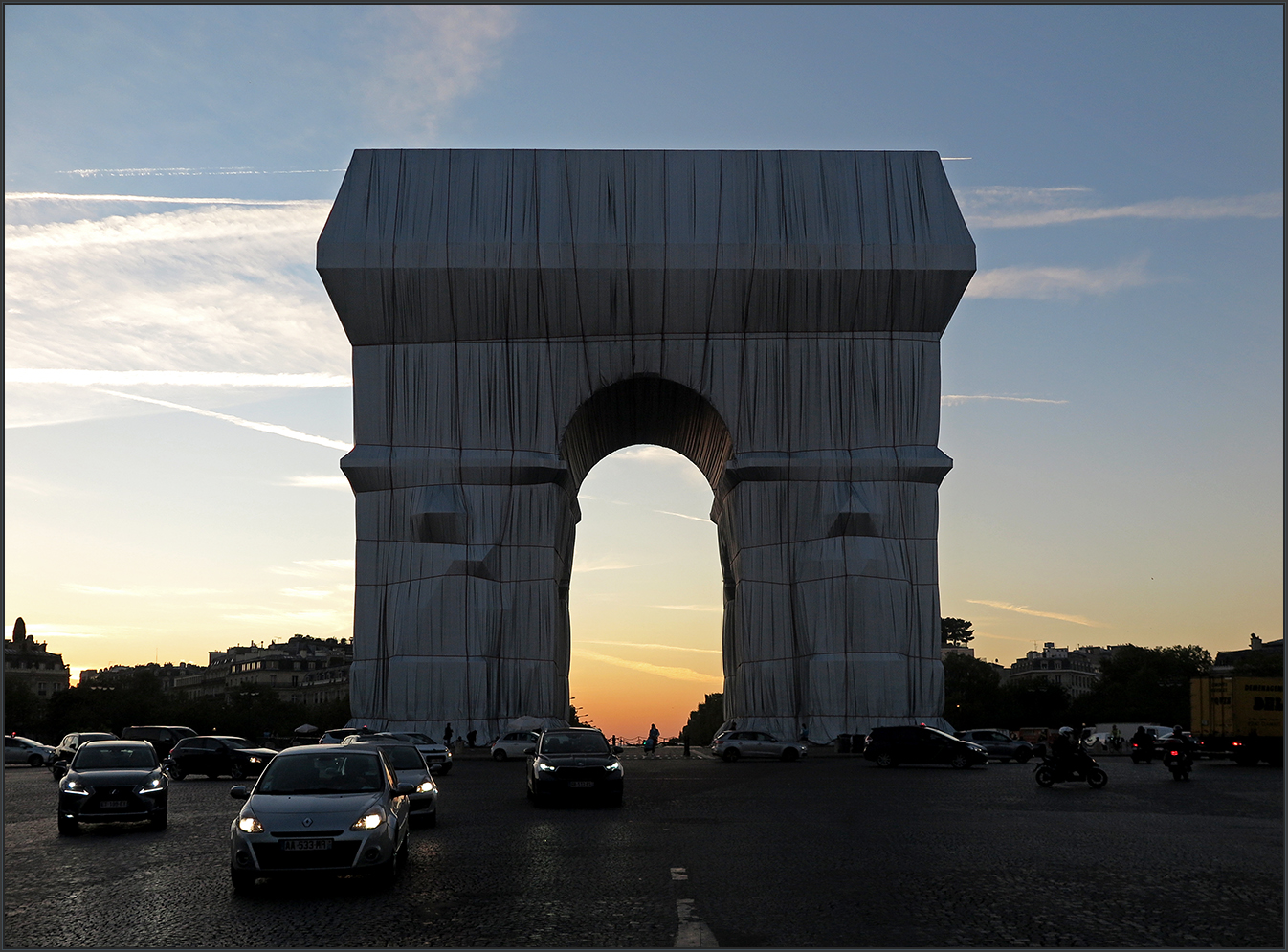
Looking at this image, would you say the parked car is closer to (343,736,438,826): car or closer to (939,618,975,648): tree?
(343,736,438,826): car

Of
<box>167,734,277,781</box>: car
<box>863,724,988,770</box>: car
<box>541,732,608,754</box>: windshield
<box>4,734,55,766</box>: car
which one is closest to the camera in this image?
<box>541,732,608,754</box>: windshield

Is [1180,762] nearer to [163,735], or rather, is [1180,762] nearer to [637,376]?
[637,376]

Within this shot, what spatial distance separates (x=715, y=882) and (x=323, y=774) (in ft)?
12.3

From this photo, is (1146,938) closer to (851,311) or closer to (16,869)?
(16,869)

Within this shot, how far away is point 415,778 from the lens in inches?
648

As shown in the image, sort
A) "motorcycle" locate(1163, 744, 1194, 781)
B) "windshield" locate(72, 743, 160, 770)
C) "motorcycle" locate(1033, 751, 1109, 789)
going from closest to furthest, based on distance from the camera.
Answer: "windshield" locate(72, 743, 160, 770), "motorcycle" locate(1033, 751, 1109, 789), "motorcycle" locate(1163, 744, 1194, 781)

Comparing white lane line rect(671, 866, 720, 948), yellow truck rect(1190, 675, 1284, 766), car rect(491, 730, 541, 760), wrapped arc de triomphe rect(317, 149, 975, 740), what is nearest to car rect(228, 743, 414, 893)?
white lane line rect(671, 866, 720, 948)

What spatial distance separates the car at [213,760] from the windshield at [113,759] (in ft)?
50.4

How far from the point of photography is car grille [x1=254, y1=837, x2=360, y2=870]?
10.4m

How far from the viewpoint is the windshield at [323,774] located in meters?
11.5

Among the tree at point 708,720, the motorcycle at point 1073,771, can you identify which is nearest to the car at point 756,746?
the motorcycle at point 1073,771

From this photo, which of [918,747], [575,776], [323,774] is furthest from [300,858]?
[918,747]

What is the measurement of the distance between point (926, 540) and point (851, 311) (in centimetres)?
874

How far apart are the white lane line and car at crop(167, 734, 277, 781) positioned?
1044 inches
